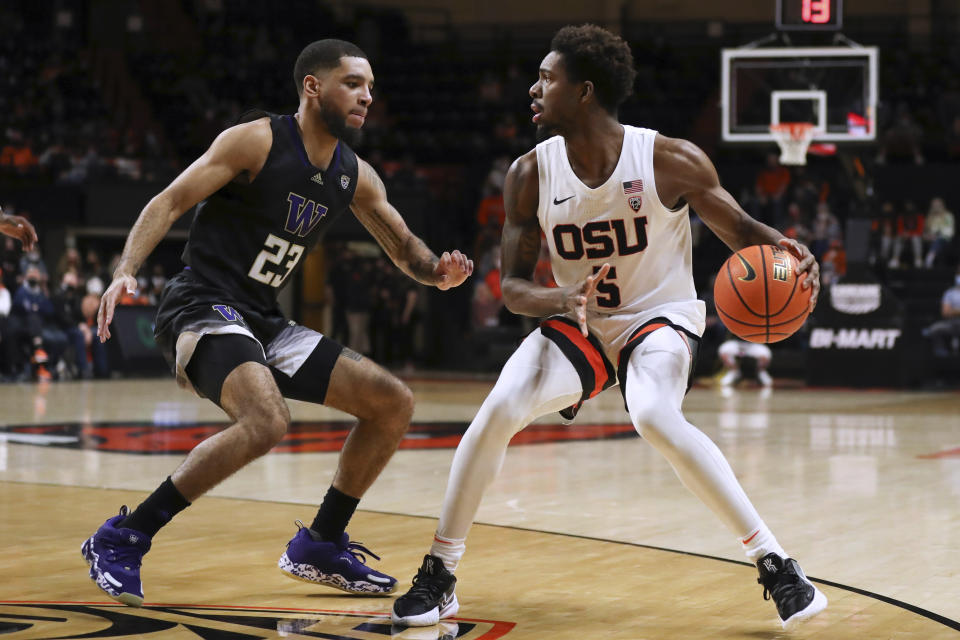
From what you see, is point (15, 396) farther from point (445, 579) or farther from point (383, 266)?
point (445, 579)

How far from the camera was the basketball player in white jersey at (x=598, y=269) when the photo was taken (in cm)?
413

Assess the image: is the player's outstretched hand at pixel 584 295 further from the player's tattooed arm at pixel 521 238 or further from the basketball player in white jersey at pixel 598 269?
the player's tattooed arm at pixel 521 238

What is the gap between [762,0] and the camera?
82.7 feet

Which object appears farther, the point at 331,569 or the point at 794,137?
the point at 794,137

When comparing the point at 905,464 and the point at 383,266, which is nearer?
the point at 905,464

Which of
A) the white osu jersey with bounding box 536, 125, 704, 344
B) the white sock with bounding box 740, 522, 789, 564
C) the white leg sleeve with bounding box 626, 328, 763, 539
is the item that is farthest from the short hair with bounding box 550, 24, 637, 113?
the white sock with bounding box 740, 522, 789, 564

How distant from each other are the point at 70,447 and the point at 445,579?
5.74 m

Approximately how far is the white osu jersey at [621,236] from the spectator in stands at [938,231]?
14.5 meters

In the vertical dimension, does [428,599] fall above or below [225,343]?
below

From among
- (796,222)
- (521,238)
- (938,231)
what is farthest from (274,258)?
(938,231)

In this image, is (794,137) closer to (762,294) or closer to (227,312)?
(762,294)

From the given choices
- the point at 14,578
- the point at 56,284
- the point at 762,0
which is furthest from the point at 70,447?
the point at 762,0

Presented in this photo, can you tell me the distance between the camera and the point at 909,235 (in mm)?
18219

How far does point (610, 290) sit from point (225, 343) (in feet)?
4.27
